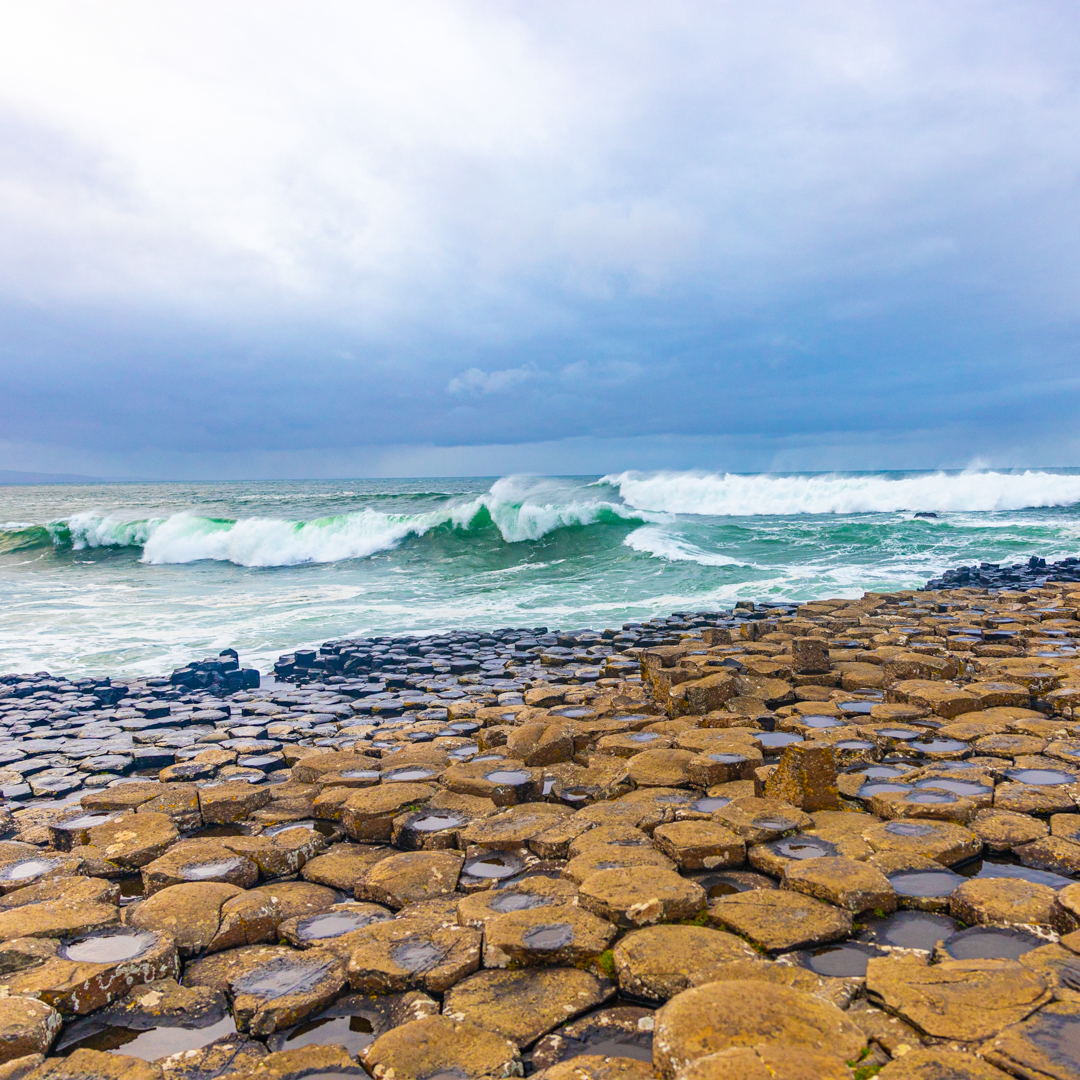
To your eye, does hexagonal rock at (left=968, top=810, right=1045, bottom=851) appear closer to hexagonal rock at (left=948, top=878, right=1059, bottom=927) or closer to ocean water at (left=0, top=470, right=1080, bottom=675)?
hexagonal rock at (left=948, top=878, right=1059, bottom=927)

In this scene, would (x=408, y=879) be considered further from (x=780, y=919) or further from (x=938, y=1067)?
(x=938, y=1067)

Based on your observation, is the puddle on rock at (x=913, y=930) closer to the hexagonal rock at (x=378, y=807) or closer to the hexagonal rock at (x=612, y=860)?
the hexagonal rock at (x=612, y=860)

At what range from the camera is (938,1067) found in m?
1.87

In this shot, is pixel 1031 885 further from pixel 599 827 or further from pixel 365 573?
pixel 365 573

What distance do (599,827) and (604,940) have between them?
0.97m

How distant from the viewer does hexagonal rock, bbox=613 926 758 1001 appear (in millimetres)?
2334

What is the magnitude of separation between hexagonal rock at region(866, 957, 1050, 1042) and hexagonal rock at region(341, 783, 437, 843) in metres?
2.38

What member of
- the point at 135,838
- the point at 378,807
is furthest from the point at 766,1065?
the point at 135,838

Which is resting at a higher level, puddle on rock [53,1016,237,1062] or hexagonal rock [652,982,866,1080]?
hexagonal rock [652,982,866,1080]

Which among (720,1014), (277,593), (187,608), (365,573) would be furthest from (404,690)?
(365,573)

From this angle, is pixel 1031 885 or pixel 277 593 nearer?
pixel 1031 885

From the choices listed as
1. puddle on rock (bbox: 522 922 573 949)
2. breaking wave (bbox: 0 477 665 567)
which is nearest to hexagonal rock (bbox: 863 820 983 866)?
puddle on rock (bbox: 522 922 573 949)

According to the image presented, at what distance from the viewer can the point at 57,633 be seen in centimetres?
1375

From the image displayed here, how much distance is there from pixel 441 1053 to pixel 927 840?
2.20m
